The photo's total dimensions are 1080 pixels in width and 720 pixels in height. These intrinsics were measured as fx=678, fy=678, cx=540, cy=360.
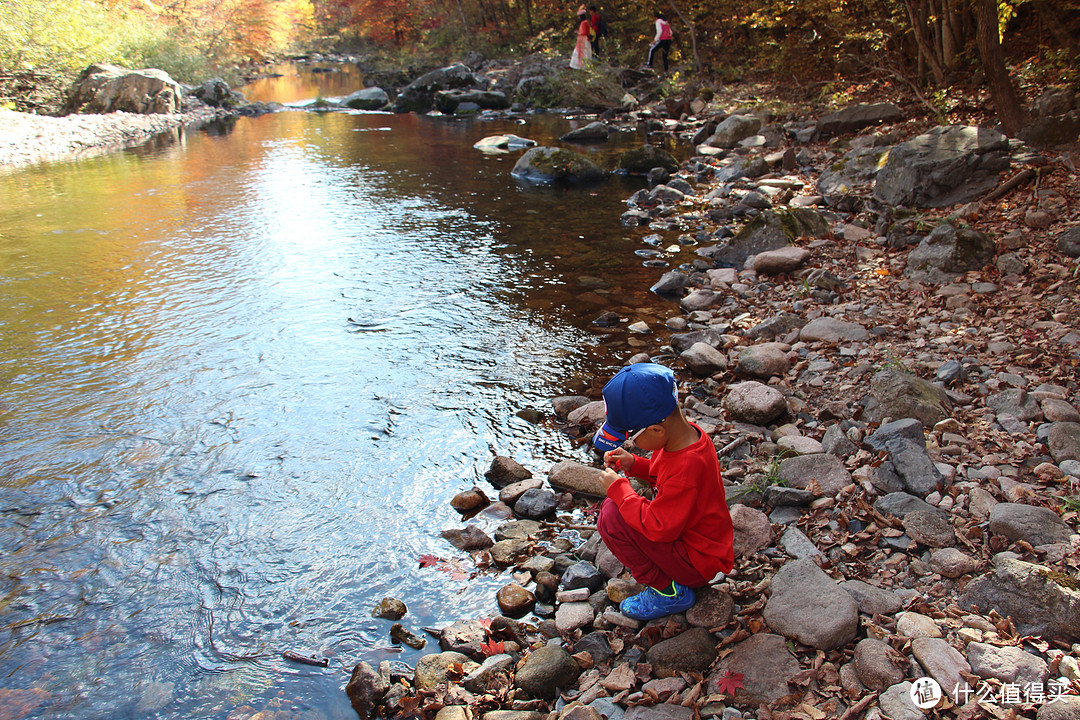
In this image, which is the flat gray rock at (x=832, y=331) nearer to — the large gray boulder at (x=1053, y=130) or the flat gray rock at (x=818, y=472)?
the flat gray rock at (x=818, y=472)

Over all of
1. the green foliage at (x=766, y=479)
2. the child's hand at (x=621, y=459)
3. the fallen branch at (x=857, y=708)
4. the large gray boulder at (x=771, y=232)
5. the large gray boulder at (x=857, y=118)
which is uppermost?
the large gray boulder at (x=857, y=118)

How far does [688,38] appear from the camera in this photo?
22188 mm

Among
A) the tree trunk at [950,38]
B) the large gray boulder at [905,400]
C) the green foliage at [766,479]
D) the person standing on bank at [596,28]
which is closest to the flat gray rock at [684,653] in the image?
the green foliage at [766,479]

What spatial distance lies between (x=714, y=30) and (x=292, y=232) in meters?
16.8

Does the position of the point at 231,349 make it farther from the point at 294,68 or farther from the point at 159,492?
the point at 294,68

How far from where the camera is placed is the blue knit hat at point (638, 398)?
2.51 meters

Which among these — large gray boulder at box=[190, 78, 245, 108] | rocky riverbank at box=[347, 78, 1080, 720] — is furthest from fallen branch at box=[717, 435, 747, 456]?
large gray boulder at box=[190, 78, 245, 108]

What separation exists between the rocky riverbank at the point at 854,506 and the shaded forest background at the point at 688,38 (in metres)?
2.94

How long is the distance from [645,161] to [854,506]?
10093mm

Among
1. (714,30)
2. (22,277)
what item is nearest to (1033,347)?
(22,277)

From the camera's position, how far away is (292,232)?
956 cm

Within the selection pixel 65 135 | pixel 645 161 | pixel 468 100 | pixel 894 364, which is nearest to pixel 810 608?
pixel 894 364

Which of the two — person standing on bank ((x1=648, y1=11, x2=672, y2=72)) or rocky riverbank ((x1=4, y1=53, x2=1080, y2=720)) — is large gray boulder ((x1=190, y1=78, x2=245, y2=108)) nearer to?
person standing on bank ((x1=648, y1=11, x2=672, y2=72))

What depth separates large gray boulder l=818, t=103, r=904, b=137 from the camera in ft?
34.2
